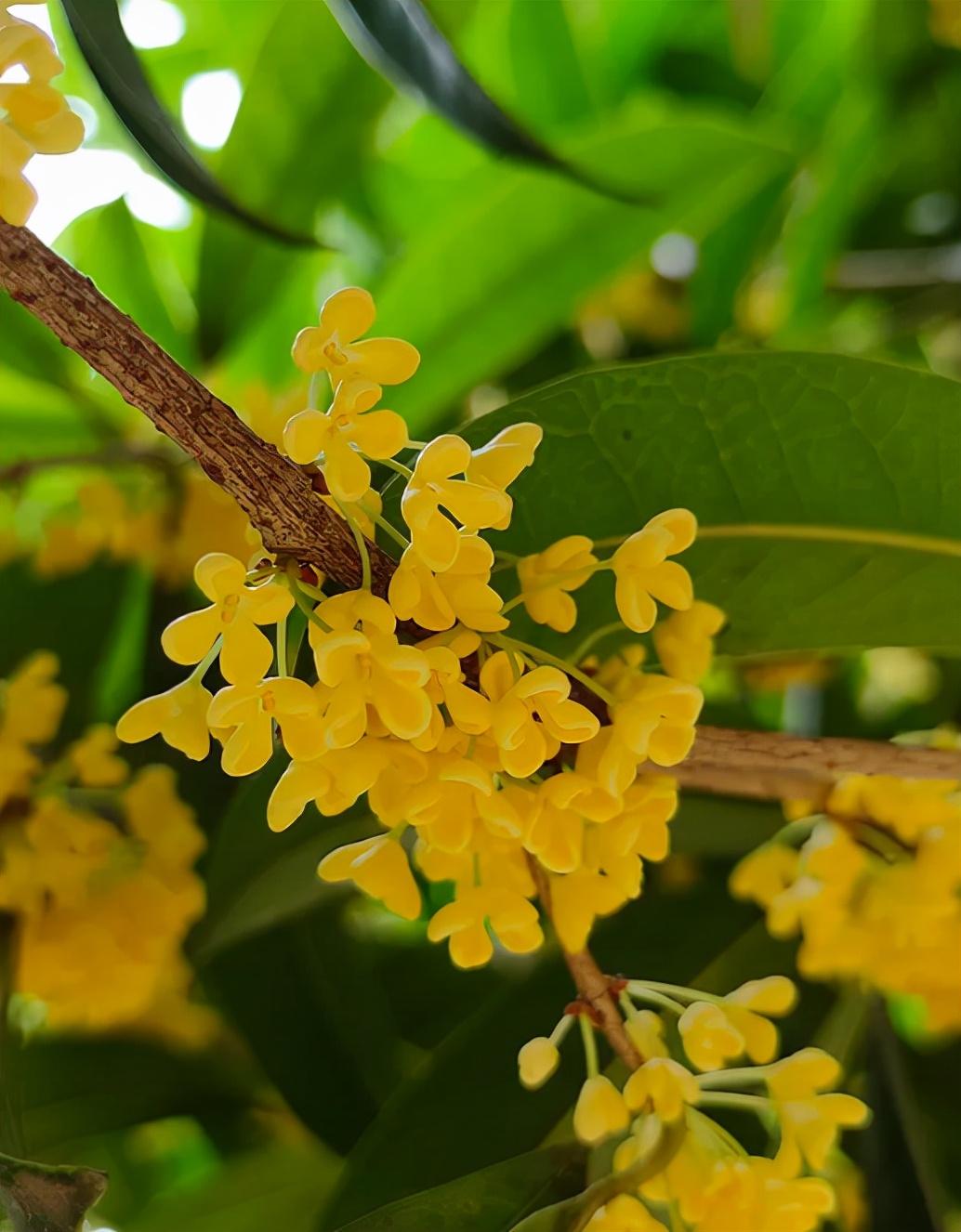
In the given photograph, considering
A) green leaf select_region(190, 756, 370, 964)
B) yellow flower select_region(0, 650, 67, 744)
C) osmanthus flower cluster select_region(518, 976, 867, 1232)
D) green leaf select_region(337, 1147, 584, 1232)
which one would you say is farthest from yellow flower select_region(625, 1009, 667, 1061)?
yellow flower select_region(0, 650, 67, 744)

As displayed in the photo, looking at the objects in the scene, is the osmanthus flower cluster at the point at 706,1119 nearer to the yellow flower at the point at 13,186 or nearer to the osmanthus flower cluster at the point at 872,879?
the osmanthus flower cluster at the point at 872,879

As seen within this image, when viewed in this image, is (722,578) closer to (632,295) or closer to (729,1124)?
(729,1124)

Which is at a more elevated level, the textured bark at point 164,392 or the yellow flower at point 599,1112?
the textured bark at point 164,392

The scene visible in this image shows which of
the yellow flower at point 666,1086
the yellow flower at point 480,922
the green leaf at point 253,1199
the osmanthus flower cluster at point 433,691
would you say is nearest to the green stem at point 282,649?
the osmanthus flower cluster at point 433,691

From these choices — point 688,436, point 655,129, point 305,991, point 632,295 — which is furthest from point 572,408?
point 632,295

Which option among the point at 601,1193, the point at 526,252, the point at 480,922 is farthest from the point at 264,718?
the point at 526,252
